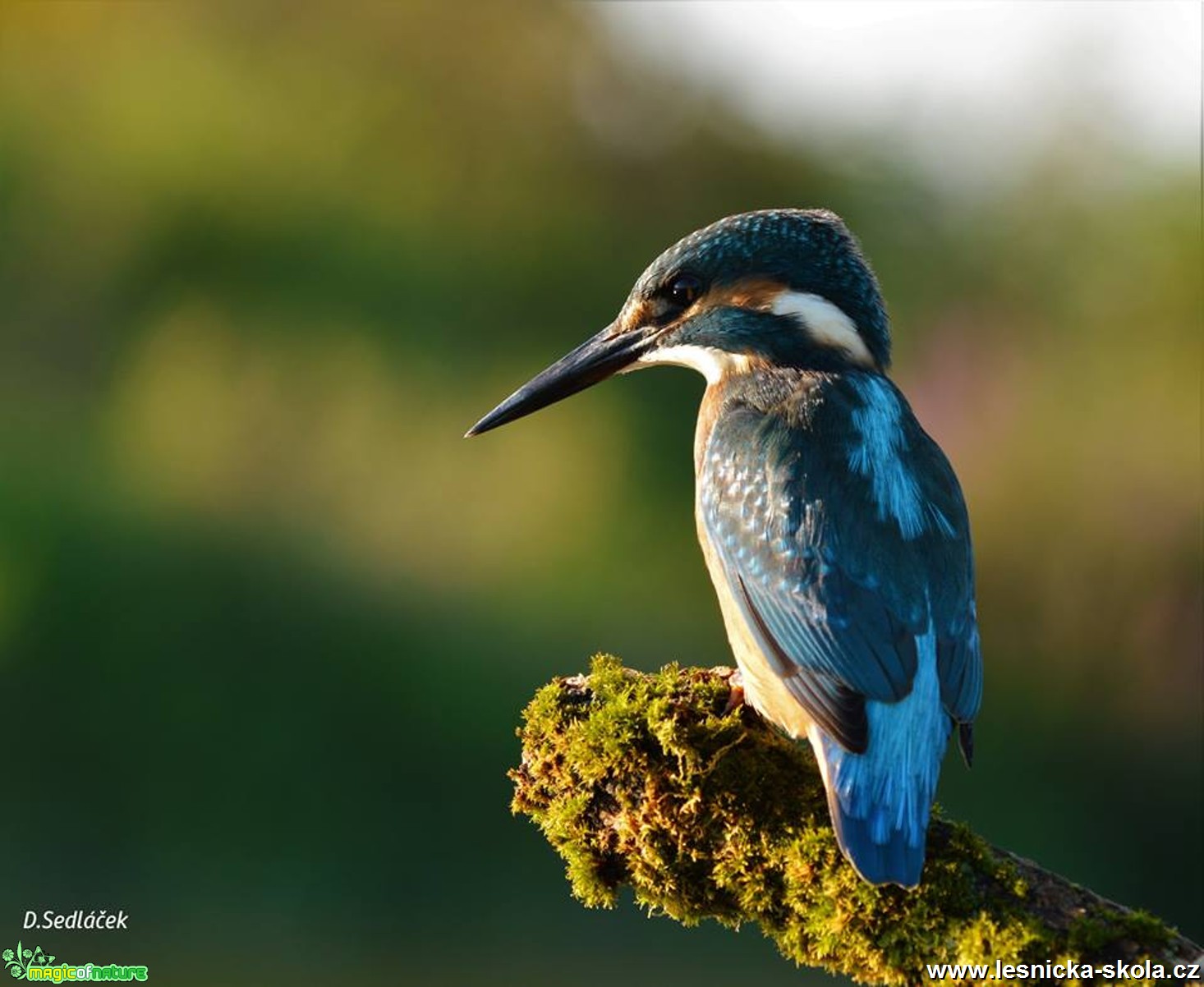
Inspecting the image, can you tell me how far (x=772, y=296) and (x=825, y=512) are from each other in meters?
0.63

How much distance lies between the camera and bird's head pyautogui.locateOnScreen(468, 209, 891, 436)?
3363mm

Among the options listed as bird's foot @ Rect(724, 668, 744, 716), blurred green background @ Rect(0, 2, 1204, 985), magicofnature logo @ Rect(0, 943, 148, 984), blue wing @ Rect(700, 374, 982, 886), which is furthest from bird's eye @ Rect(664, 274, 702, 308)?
blurred green background @ Rect(0, 2, 1204, 985)

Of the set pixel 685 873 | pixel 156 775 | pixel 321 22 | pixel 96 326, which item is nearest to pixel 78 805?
pixel 156 775

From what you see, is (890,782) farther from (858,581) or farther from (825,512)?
(825,512)

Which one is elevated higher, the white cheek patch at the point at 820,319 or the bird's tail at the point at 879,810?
the white cheek patch at the point at 820,319

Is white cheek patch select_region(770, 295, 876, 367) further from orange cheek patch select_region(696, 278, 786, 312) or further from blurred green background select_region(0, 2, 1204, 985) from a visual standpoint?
blurred green background select_region(0, 2, 1204, 985)

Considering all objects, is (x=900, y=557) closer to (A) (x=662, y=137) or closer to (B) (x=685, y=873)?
(B) (x=685, y=873)

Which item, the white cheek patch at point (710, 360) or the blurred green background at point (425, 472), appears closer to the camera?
the white cheek patch at point (710, 360)

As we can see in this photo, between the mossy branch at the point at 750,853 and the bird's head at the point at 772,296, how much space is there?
2.59 feet

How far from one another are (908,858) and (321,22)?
→ 315 inches

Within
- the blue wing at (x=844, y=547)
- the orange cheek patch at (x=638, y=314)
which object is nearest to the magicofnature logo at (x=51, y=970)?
the orange cheek patch at (x=638, y=314)

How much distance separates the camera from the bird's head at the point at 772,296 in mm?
3363

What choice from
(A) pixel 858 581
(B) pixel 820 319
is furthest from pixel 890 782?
(B) pixel 820 319

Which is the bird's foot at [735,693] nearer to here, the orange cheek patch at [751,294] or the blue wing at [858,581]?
the blue wing at [858,581]
